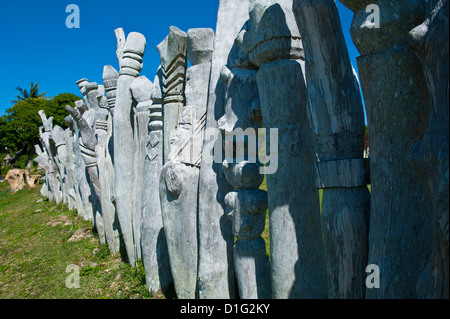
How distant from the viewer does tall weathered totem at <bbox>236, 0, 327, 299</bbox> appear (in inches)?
83.7

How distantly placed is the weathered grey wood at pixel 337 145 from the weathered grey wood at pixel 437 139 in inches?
16.9

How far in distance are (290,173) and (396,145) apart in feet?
2.32

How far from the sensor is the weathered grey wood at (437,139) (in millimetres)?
1236

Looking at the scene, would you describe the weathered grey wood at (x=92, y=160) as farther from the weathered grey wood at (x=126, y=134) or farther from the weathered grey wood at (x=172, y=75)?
the weathered grey wood at (x=172, y=75)

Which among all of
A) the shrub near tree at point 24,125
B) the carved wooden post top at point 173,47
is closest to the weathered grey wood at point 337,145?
the carved wooden post top at point 173,47

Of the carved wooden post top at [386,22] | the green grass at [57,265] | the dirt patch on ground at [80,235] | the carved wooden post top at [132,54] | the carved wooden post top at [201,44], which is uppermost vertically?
the carved wooden post top at [132,54]

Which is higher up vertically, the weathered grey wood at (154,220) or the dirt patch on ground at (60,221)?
the weathered grey wood at (154,220)

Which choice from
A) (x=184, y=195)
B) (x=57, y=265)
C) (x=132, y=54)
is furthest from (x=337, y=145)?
(x=57, y=265)

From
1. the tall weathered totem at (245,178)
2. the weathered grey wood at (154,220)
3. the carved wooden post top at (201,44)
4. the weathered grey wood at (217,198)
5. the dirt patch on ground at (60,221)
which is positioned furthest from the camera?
the dirt patch on ground at (60,221)

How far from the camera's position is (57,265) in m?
5.73

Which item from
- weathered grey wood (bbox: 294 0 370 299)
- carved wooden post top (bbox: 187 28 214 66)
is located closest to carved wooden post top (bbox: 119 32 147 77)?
carved wooden post top (bbox: 187 28 214 66)

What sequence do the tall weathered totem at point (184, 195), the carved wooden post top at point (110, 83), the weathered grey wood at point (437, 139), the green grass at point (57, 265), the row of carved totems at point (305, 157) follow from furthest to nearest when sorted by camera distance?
the carved wooden post top at point (110, 83) < the green grass at point (57, 265) < the tall weathered totem at point (184, 195) < the row of carved totems at point (305, 157) < the weathered grey wood at point (437, 139)
